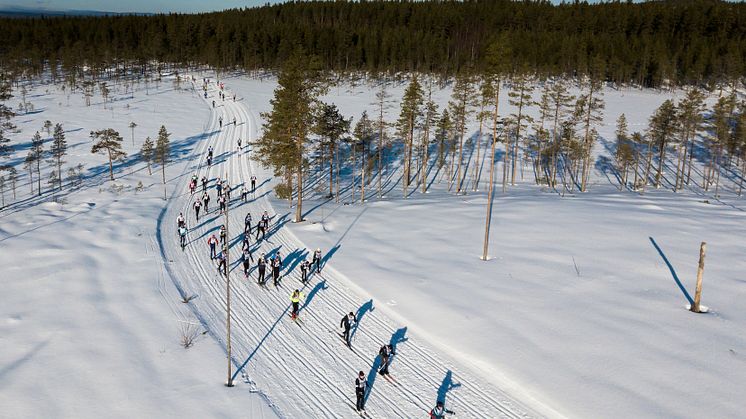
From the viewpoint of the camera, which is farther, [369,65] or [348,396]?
[369,65]

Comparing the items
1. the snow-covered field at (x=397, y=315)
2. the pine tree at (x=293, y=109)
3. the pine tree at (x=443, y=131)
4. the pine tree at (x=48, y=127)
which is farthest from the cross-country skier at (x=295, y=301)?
the pine tree at (x=48, y=127)

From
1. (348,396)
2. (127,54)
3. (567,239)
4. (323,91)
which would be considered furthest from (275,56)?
(348,396)

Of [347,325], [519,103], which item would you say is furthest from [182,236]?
[519,103]

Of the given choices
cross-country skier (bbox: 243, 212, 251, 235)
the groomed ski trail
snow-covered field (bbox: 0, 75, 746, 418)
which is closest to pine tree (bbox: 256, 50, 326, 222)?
cross-country skier (bbox: 243, 212, 251, 235)

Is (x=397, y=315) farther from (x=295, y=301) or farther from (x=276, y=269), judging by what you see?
(x=276, y=269)

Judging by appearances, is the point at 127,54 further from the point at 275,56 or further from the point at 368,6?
the point at 368,6
